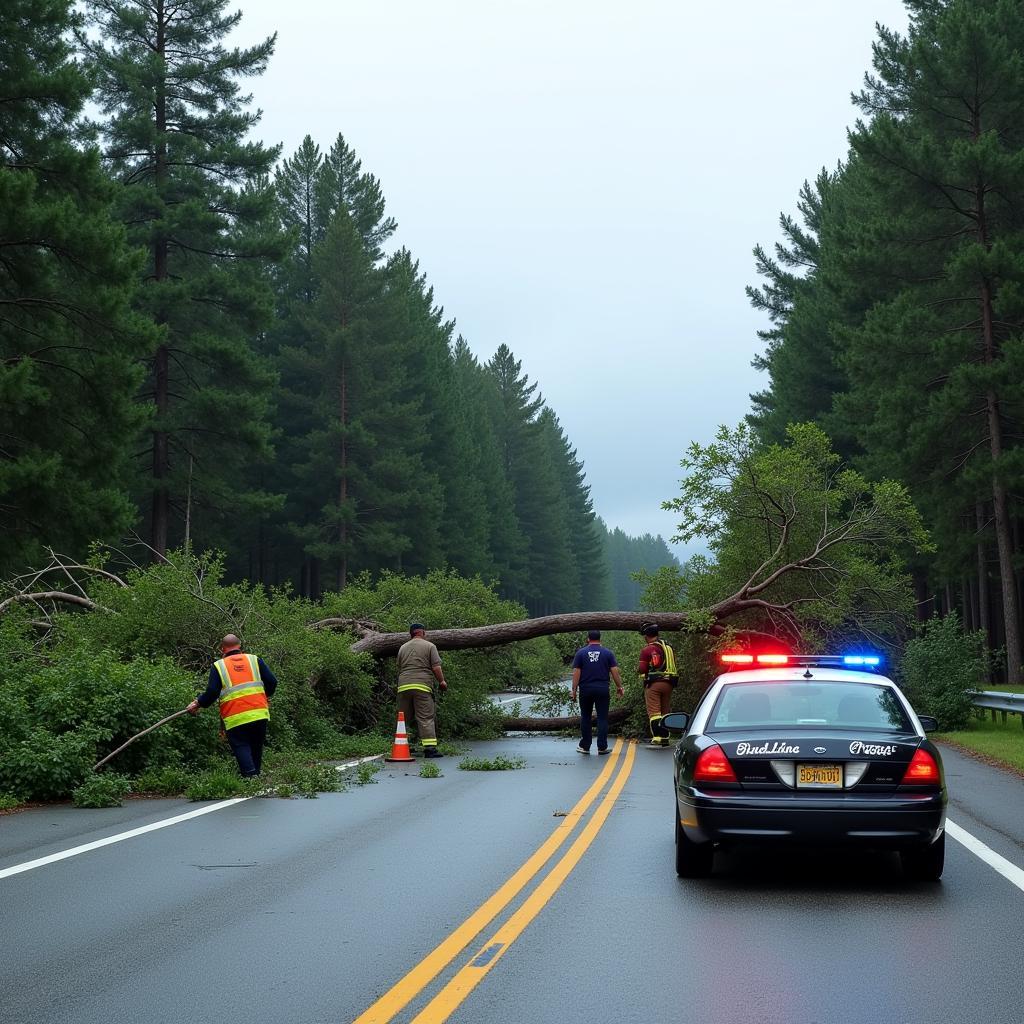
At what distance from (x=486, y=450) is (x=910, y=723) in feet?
257

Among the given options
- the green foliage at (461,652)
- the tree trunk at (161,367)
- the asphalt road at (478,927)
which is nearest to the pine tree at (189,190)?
the tree trunk at (161,367)

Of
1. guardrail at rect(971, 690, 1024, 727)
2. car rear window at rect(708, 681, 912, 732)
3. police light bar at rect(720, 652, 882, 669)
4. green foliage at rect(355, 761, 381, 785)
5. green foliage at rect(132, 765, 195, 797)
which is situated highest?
police light bar at rect(720, 652, 882, 669)

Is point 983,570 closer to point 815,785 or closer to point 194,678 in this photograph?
point 194,678

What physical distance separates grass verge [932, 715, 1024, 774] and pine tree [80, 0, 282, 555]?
24828 mm

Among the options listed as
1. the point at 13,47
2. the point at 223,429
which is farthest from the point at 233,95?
the point at 13,47

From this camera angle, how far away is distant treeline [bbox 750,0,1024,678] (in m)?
32.0

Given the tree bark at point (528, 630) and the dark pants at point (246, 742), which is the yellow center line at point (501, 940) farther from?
the tree bark at point (528, 630)

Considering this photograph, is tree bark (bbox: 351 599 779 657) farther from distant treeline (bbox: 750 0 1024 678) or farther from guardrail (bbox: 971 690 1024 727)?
distant treeline (bbox: 750 0 1024 678)

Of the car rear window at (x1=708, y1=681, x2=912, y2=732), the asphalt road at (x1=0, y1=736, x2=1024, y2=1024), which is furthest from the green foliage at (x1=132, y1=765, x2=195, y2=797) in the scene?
the car rear window at (x1=708, y1=681, x2=912, y2=732)

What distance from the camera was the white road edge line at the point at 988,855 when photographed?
8.73 metres

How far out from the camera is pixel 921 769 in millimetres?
8242

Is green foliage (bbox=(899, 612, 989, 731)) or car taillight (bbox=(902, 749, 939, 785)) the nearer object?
car taillight (bbox=(902, 749, 939, 785))

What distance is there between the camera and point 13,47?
27438 mm

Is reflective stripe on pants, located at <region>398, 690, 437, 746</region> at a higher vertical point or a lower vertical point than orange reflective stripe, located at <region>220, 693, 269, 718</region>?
lower
